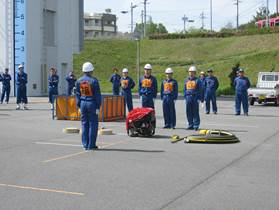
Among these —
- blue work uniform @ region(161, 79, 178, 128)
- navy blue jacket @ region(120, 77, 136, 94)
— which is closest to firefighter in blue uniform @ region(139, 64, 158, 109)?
blue work uniform @ region(161, 79, 178, 128)

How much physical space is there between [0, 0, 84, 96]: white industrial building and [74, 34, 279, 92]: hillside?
1320cm

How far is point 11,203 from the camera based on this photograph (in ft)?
24.7

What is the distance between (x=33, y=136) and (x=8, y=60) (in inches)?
932

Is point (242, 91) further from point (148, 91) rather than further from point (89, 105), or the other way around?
point (89, 105)

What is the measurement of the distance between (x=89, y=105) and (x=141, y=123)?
306 cm

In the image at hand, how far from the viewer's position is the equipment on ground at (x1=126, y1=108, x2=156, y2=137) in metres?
15.2

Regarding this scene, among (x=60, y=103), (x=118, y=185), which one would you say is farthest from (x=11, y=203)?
(x=60, y=103)

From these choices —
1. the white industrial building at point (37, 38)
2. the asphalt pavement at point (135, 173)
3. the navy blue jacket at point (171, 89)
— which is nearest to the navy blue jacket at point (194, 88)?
the navy blue jacket at point (171, 89)

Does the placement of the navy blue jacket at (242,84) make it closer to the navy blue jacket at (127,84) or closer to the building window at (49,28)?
the navy blue jacket at (127,84)

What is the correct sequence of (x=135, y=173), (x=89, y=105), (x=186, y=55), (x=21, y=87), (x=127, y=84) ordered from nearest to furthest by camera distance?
(x=135, y=173), (x=89, y=105), (x=127, y=84), (x=21, y=87), (x=186, y=55)

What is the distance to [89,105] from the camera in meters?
12.4

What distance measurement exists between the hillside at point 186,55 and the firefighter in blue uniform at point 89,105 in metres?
42.8

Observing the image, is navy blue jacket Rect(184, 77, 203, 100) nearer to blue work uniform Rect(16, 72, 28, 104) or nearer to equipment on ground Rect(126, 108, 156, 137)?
equipment on ground Rect(126, 108, 156, 137)

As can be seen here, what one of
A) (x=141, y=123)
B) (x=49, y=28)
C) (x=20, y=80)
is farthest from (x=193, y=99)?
(x=49, y=28)
